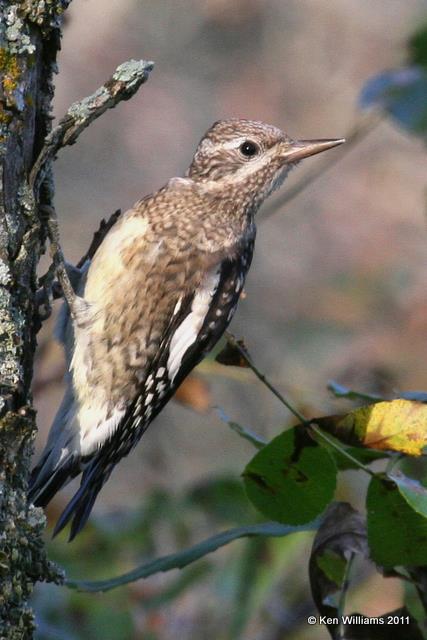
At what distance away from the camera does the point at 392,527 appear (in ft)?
7.30

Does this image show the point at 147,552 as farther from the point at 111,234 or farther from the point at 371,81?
the point at 371,81

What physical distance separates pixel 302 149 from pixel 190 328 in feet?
2.23

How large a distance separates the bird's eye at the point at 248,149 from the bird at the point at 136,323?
0.12 meters

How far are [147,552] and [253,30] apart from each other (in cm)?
762

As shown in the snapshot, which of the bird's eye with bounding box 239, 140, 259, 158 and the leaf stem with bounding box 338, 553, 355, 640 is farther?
the bird's eye with bounding box 239, 140, 259, 158

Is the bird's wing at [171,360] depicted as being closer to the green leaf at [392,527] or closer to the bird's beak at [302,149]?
the bird's beak at [302,149]

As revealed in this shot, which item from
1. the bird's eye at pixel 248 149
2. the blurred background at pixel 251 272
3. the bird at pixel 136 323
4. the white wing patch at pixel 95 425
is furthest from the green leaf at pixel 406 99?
the white wing patch at pixel 95 425

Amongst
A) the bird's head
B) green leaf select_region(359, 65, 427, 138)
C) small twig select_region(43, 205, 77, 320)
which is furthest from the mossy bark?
green leaf select_region(359, 65, 427, 138)

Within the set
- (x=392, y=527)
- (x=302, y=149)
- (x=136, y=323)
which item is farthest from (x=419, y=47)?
(x=392, y=527)

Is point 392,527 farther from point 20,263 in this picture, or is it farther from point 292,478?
point 20,263

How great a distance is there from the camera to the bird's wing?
3279 mm

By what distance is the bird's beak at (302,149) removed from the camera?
3414mm

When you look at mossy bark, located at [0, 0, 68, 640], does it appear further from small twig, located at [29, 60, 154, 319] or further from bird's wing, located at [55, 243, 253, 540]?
bird's wing, located at [55, 243, 253, 540]

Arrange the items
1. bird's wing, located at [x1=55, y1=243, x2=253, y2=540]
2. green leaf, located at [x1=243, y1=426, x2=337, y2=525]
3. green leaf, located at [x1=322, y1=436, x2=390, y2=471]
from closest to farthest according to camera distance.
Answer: green leaf, located at [x1=243, y1=426, x2=337, y2=525]
green leaf, located at [x1=322, y1=436, x2=390, y2=471]
bird's wing, located at [x1=55, y1=243, x2=253, y2=540]
